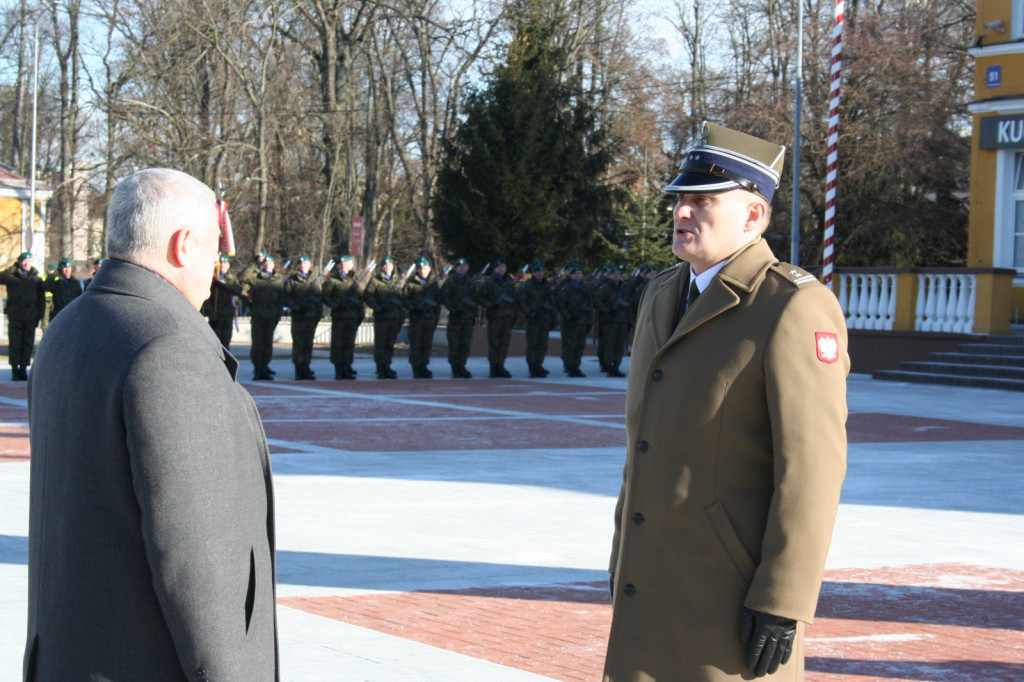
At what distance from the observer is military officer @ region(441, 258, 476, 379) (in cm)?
2225

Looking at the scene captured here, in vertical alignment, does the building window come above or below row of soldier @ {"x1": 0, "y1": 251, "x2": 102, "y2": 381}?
above

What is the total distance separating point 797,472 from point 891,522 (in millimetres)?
6160

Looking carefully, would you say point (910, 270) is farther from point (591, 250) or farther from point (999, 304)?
point (591, 250)

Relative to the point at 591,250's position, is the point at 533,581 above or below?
below

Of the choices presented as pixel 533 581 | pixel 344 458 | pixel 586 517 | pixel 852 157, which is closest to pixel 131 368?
pixel 533 581

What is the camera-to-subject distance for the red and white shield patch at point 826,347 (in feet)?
10.2

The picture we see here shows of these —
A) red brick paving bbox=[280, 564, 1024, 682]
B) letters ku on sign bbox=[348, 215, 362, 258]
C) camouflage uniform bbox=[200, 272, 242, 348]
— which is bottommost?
red brick paving bbox=[280, 564, 1024, 682]

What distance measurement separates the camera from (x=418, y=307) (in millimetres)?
21953

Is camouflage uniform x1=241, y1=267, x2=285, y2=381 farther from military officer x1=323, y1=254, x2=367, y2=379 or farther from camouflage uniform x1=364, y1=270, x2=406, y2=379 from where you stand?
camouflage uniform x1=364, y1=270, x2=406, y2=379

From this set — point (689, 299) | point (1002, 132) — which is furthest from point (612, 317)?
point (689, 299)

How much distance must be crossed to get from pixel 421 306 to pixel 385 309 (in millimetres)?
631

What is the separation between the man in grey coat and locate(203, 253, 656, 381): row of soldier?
17.8 m

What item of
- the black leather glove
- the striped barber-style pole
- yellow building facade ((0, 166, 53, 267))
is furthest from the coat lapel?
yellow building facade ((0, 166, 53, 267))

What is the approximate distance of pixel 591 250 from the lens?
121 feet
